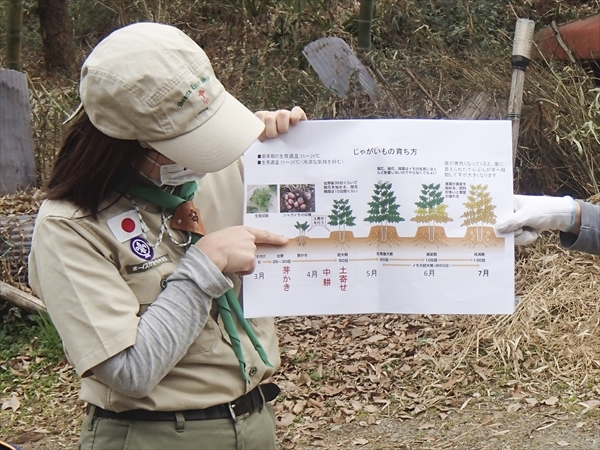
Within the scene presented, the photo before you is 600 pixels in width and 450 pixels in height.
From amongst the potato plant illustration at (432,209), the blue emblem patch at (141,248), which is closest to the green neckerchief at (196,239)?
the blue emblem patch at (141,248)

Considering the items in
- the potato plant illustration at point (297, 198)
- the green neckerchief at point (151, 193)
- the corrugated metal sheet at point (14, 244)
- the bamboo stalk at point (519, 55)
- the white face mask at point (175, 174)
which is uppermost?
the bamboo stalk at point (519, 55)

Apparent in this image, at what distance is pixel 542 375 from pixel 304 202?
2753mm

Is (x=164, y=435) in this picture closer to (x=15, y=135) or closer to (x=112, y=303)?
(x=112, y=303)

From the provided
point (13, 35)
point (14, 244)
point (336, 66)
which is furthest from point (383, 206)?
point (13, 35)

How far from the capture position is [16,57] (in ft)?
24.2

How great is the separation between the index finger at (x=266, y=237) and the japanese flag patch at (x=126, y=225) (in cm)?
30

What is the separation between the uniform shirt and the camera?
162 centimetres

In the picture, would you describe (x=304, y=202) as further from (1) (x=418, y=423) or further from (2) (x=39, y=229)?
(1) (x=418, y=423)

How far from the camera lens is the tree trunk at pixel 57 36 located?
29.5 ft

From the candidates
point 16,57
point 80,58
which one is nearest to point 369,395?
point 16,57

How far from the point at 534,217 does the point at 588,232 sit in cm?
28

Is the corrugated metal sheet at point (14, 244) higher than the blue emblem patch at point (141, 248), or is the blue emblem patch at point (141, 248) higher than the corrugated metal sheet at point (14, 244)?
the blue emblem patch at point (141, 248)

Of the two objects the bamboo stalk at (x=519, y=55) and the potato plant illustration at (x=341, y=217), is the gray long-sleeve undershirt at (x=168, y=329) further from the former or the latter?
the bamboo stalk at (x=519, y=55)

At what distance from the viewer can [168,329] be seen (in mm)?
1639
